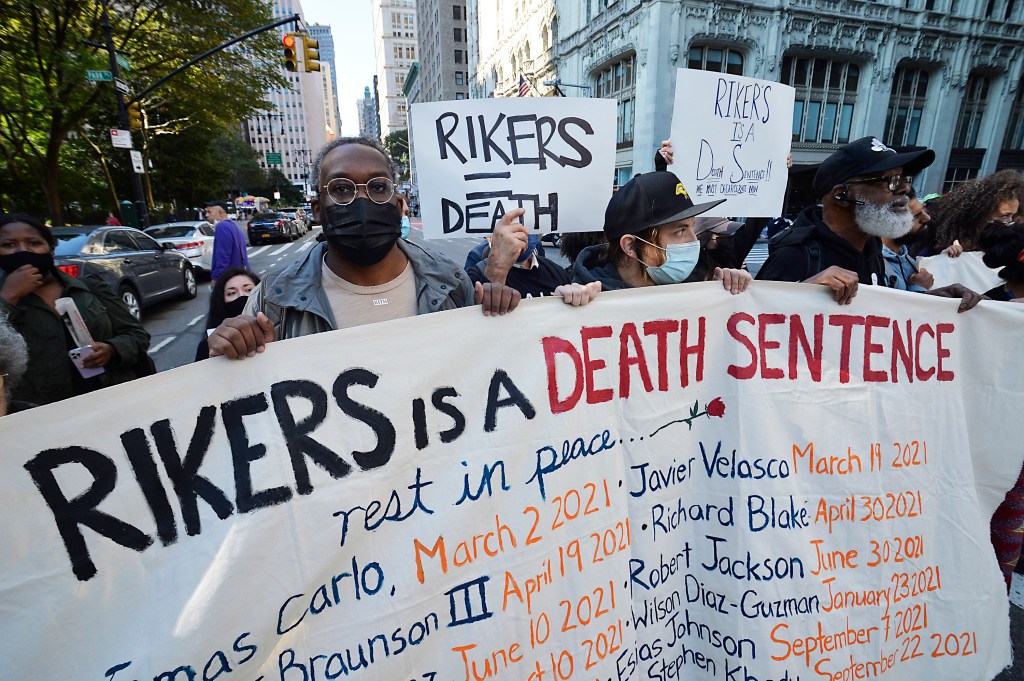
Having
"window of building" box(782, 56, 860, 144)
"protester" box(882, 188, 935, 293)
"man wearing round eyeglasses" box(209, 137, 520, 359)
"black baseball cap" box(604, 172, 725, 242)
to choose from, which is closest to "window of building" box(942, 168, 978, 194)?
"window of building" box(782, 56, 860, 144)

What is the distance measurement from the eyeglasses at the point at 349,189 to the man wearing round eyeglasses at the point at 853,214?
178 centimetres

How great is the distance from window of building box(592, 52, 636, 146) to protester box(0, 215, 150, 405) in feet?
95.4

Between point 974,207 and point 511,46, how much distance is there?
162ft

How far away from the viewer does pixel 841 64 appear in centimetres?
2958

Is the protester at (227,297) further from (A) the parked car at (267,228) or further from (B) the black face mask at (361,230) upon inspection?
(A) the parked car at (267,228)

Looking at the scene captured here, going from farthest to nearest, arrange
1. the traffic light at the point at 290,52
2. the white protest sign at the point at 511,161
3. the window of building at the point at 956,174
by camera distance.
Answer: the window of building at the point at 956,174
the traffic light at the point at 290,52
the white protest sign at the point at 511,161

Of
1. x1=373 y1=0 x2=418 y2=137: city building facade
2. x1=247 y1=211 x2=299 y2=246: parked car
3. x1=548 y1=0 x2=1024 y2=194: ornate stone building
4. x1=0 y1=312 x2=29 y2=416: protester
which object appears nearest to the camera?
x1=0 y1=312 x2=29 y2=416: protester

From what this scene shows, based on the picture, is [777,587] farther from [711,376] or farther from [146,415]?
[146,415]

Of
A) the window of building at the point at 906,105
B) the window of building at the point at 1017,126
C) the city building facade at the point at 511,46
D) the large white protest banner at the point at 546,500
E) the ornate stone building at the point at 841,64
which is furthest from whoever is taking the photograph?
the city building facade at the point at 511,46

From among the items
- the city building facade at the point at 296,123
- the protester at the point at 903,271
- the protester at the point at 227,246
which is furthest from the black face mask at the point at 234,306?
the city building facade at the point at 296,123

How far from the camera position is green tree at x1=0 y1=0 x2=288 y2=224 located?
490 inches

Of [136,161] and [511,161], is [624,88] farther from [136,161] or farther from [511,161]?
[511,161]

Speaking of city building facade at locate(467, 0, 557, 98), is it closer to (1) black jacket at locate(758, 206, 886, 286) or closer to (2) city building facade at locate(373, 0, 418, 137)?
(1) black jacket at locate(758, 206, 886, 286)

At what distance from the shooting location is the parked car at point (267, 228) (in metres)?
26.4
